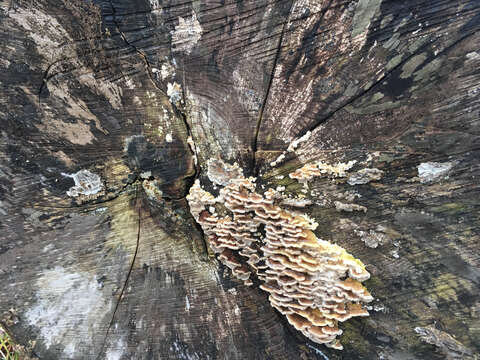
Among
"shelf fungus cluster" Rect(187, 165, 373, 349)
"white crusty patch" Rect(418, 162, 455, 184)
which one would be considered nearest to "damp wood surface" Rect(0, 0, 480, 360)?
"white crusty patch" Rect(418, 162, 455, 184)

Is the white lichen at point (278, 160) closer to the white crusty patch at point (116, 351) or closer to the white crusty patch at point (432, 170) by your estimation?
the white crusty patch at point (432, 170)

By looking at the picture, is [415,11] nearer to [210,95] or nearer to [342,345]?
[210,95]

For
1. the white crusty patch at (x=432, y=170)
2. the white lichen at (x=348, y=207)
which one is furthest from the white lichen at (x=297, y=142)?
the white crusty patch at (x=432, y=170)

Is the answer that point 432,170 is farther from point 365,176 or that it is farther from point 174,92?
point 174,92

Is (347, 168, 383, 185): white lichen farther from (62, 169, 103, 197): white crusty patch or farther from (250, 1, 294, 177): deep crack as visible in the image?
(62, 169, 103, 197): white crusty patch

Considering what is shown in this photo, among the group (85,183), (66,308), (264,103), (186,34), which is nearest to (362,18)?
(264,103)

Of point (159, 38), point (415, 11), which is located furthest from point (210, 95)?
point (415, 11)
